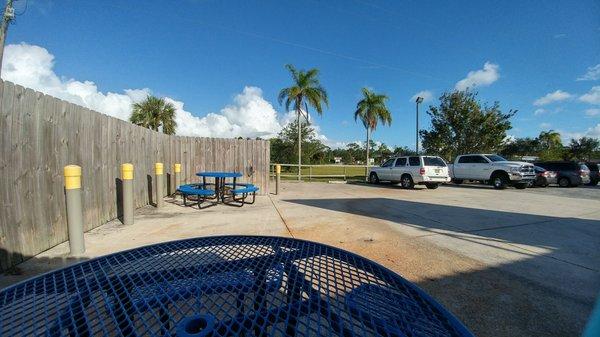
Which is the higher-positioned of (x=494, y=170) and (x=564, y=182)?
(x=494, y=170)

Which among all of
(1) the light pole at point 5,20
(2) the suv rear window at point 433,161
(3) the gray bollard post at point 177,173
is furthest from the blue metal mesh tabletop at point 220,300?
(2) the suv rear window at point 433,161

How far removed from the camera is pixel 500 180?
15.0 meters

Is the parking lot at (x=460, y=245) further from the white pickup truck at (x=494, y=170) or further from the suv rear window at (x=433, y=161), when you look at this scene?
the white pickup truck at (x=494, y=170)

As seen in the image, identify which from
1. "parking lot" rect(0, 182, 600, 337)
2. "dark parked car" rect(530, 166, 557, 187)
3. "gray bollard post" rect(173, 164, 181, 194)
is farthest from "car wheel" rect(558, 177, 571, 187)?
"gray bollard post" rect(173, 164, 181, 194)

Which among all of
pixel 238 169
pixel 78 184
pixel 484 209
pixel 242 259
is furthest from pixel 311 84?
pixel 242 259

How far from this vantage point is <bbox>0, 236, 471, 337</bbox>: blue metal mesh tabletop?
0.97m

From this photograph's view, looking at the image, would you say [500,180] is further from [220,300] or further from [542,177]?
[220,300]

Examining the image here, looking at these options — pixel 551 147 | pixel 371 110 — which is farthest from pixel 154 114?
pixel 551 147

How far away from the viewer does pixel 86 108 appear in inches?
207

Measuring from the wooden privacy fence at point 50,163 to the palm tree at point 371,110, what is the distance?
1964 centimetres

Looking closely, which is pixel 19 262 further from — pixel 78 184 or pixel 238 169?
pixel 238 169

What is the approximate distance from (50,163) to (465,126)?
82.5ft

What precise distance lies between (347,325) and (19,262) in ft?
14.9

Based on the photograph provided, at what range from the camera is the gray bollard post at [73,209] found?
380 cm
